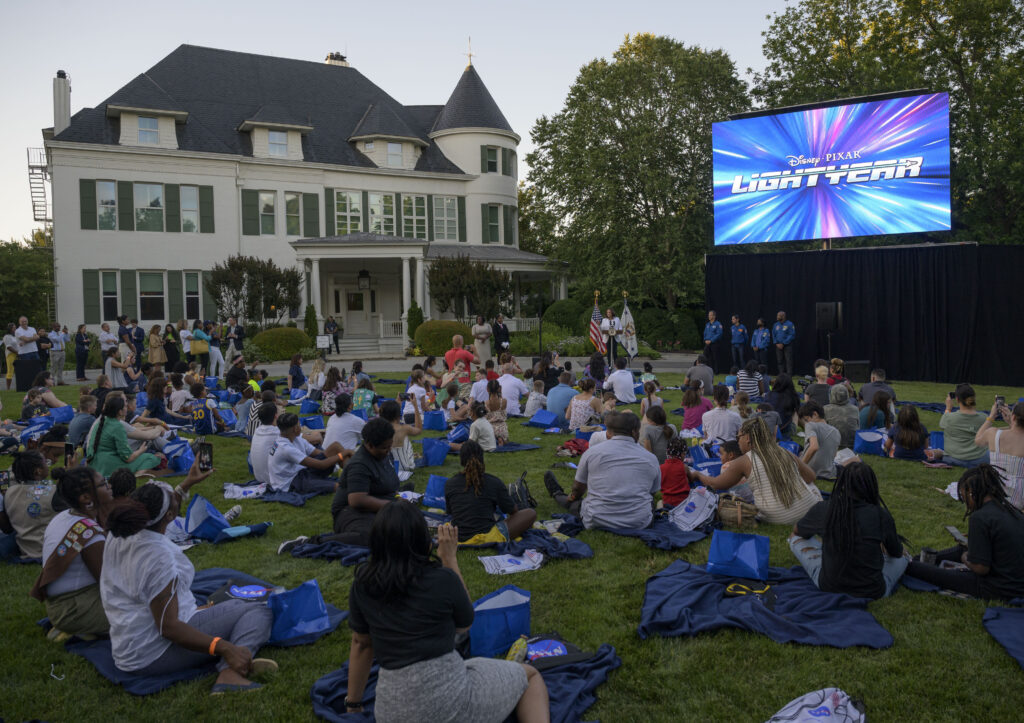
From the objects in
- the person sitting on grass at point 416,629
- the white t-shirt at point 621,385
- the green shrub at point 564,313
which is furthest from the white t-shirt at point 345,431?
the green shrub at point 564,313

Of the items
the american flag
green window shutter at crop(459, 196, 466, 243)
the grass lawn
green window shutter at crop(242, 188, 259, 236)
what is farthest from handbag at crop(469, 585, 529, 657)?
green window shutter at crop(459, 196, 466, 243)

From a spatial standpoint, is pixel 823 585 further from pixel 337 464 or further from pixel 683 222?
pixel 683 222

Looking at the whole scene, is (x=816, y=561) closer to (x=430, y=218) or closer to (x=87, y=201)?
(x=87, y=201)

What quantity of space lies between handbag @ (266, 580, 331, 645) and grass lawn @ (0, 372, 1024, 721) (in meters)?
0.10

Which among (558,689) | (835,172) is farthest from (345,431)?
(835,172)

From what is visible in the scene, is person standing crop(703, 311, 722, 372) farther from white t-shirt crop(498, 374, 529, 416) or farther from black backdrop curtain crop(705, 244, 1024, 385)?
white t-shirt crop(498, 374, 529, 416)

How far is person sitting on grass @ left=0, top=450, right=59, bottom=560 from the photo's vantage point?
5.31 metres

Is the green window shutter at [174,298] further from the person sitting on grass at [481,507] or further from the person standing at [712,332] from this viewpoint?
the person sitting on grass at [481,507]

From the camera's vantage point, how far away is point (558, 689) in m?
4.00

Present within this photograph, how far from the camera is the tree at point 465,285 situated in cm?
2922

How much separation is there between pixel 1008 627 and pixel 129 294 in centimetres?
2928

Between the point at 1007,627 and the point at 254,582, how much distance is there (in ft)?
16.2

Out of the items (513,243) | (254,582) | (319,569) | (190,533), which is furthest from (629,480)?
(513,243)

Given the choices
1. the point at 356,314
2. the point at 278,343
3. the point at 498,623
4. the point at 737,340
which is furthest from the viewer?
the point at 356,314
